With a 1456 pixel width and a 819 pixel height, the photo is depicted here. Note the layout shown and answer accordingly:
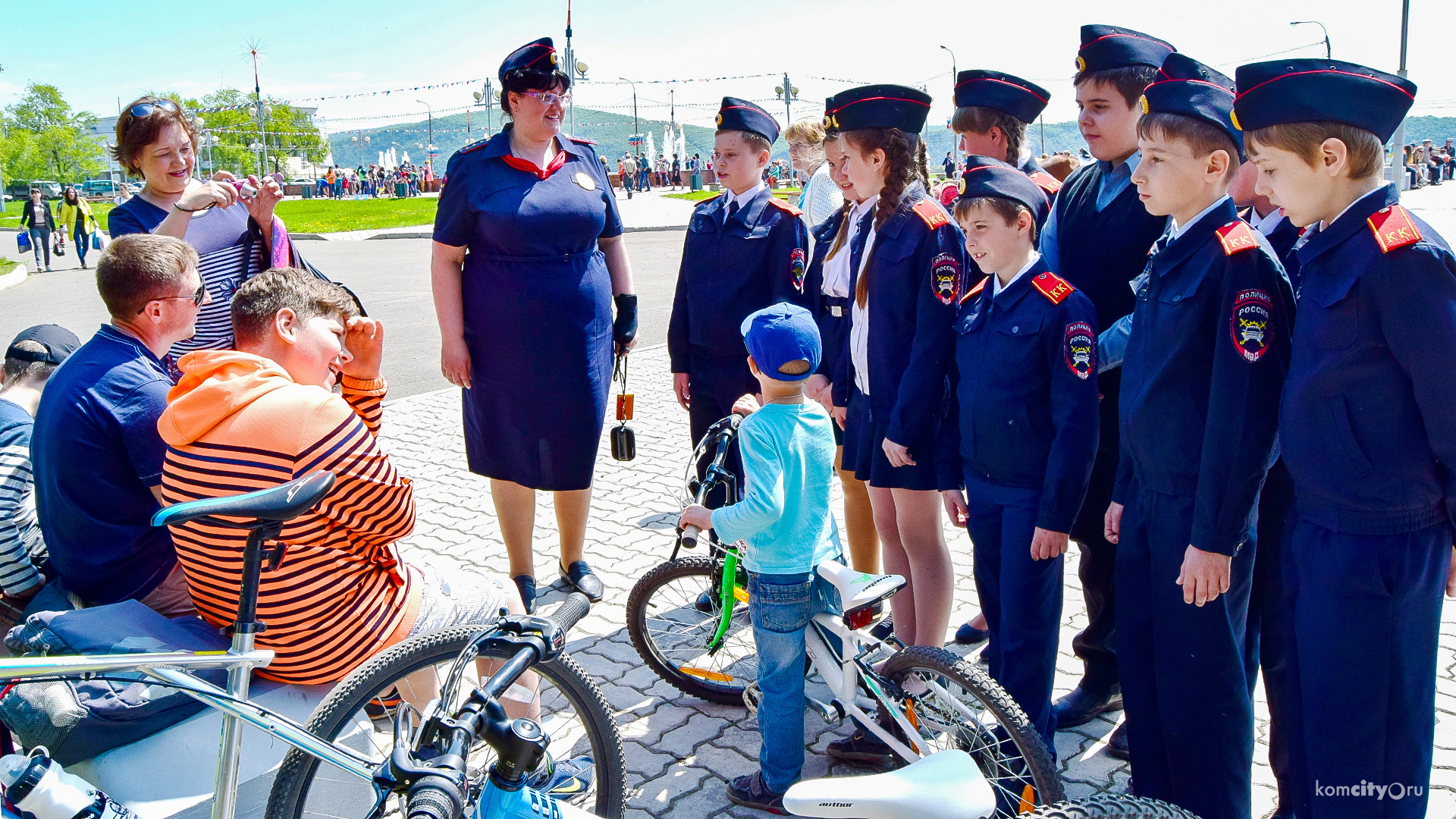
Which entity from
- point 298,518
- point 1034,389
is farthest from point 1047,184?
point 298,518

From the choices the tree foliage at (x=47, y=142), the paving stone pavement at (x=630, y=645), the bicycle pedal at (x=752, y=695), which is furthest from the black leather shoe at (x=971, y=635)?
the tree foliage at (x=47, y=142)

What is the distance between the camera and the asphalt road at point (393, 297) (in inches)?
414

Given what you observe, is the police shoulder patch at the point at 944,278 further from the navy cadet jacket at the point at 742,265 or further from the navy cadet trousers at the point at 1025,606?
the navy cadet jacket at the point at 742,265

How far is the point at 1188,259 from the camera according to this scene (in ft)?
7.83

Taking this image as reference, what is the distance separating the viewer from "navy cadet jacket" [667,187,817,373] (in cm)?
435

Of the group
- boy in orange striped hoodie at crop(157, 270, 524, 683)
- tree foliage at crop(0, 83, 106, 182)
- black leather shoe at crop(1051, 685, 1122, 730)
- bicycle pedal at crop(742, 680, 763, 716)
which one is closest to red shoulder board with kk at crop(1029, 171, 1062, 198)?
black leather shoe at crop(1051, 685, 1122, 730)

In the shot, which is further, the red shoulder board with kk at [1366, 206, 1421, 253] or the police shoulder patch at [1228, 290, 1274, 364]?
the police shoulder patch at [1228, 290, 1274, 364]

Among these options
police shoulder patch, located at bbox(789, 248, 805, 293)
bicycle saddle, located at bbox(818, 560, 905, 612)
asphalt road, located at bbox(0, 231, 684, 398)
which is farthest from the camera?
asphalt road, located at bbox(0, 231, 684, 398)

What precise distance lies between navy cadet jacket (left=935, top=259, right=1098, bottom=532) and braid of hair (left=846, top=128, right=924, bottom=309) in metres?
0.51

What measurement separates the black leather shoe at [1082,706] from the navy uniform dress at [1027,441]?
47cm

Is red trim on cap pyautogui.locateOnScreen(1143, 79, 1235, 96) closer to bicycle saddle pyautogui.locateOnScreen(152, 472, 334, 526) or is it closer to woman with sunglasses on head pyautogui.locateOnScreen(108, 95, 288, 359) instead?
bicycle saddle pyautogui.locateOnScreen(152, 472, 334, 526)

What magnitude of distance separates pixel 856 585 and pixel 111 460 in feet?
6.53

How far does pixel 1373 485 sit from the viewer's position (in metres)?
2.00

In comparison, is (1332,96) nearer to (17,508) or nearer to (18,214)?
(17,508)
